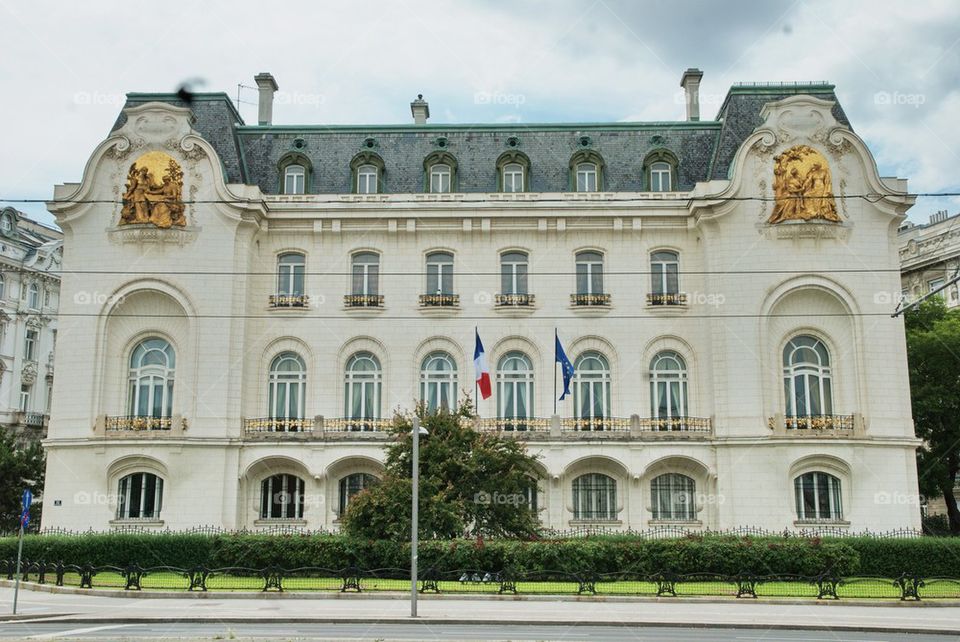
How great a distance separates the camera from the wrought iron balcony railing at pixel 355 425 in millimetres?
38688

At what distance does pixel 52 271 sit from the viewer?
6122cm

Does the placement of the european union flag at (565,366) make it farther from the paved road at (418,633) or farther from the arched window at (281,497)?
the paved road at (418,633)

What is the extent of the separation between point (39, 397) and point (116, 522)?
29.2 m

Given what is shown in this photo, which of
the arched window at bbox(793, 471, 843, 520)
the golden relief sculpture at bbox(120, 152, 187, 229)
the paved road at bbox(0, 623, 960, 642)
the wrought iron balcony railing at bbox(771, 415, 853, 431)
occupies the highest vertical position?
the golden relief sculpture at bbox(120, 152, 187, 229)

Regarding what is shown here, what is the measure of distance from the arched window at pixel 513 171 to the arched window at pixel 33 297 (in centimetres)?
3618

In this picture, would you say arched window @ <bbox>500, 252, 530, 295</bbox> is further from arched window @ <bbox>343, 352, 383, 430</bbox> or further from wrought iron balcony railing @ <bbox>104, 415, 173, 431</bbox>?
wrought iron balcony railing @ <bbox>104, 415, 173, 431</bbox>

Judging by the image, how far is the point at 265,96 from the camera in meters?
45.1

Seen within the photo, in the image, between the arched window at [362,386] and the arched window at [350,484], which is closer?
the arched window at [350,484]

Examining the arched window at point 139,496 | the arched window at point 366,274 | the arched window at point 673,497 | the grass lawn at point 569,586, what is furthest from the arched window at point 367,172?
the grass lawn at point 569,586

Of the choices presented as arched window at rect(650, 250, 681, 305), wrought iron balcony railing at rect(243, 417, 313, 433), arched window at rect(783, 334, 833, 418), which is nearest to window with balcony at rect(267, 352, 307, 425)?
wrought iron balcony railing at rect(243, 417, 313, 433)

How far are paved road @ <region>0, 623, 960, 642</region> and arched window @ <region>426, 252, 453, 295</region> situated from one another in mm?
20067

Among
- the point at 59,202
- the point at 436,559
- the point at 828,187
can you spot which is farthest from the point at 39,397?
the point at 828,187

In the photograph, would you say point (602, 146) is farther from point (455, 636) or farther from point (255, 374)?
point (455, 636)

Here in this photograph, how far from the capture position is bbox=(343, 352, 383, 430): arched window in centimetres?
3978
